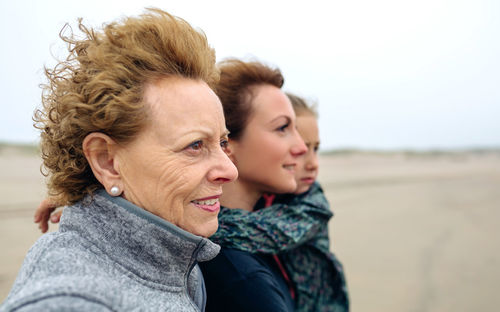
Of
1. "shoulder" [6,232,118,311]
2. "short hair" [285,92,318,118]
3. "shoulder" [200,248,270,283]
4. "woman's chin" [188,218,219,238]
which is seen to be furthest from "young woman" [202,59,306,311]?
"shoulder" [6,232,118,311]

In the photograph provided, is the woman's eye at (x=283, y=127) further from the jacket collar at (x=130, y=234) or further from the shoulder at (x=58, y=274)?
the shoulder at (x=58, y=274)

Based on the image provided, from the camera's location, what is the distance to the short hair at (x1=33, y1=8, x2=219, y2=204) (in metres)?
1.17

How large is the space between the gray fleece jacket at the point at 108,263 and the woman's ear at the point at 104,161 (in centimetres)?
4

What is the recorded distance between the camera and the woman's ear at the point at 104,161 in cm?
119

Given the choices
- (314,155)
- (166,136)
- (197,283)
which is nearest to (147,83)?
(166,136)

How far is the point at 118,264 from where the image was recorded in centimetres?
113

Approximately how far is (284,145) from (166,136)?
99 cm

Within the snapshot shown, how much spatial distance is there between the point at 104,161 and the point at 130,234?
25cm

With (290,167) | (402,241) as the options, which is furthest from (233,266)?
(402,241)

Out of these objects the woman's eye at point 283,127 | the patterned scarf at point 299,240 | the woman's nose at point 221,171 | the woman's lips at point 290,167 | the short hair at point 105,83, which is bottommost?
the patterned scarf at point 299,240

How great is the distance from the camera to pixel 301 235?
2.08 m

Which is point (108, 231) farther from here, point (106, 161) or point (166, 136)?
point (166, 136)

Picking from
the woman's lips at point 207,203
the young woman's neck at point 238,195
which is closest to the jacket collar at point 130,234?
the woman's lips at point 207,203

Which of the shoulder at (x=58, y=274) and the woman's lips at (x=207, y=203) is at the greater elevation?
the shoulder at (x=58, y=274)
